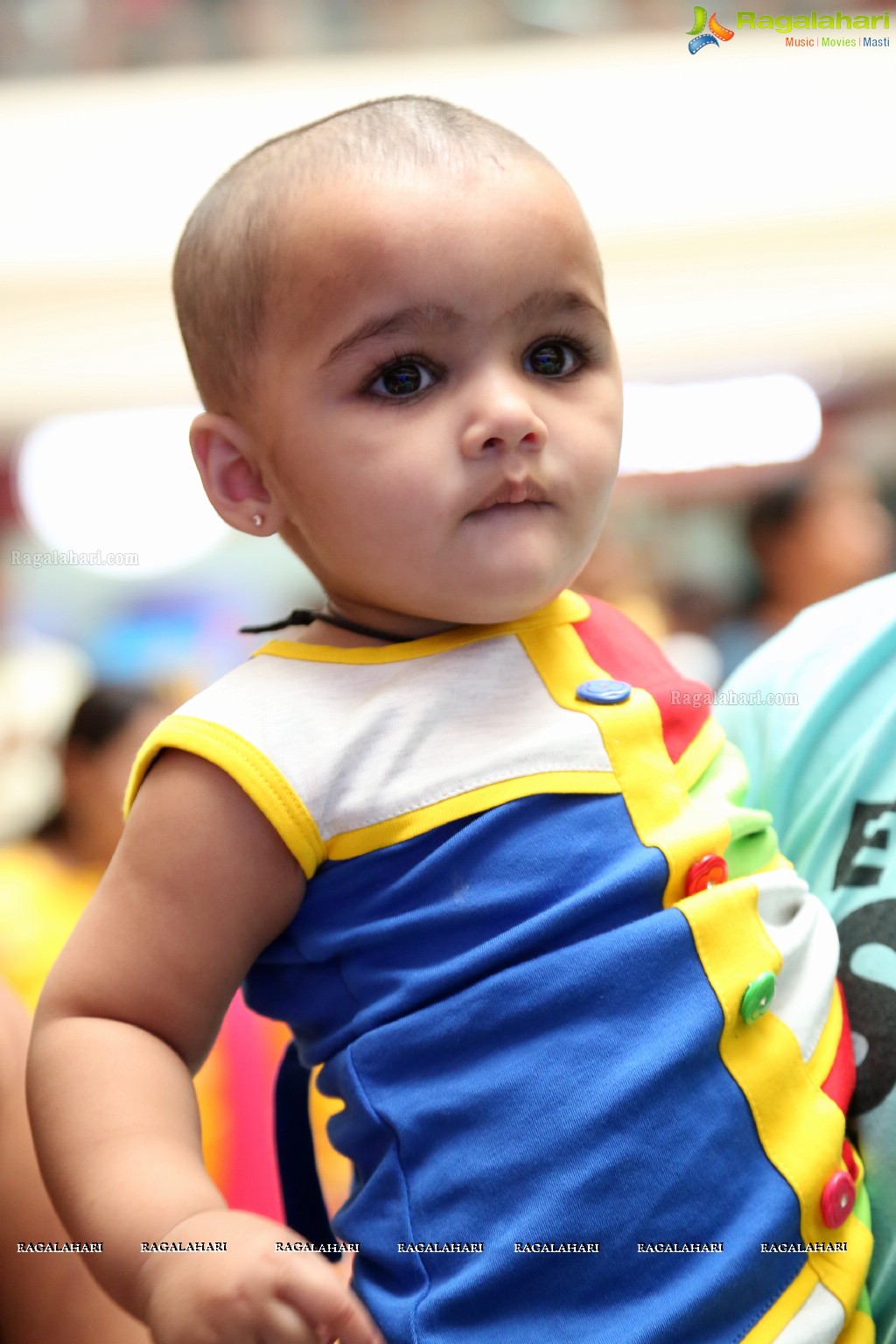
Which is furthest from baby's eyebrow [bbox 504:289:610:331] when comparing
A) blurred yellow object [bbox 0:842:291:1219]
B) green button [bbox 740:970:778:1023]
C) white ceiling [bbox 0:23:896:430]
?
white ceiling [bbox 0:23:896:430]

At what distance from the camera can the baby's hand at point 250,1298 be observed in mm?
476

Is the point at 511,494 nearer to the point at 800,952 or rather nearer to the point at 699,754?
the point at 699,754

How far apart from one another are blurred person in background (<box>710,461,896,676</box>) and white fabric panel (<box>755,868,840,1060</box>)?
1364 mm

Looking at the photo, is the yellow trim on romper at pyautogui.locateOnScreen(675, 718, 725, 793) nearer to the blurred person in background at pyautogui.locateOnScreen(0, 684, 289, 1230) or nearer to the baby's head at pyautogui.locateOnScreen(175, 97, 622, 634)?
the baby's head at pyautogui.locateOnScreen(175, 97, 622, 634)

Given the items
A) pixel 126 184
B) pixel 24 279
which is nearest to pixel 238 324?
pixel 126 184

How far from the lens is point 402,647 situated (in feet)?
2.17

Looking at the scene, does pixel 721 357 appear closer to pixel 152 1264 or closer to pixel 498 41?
pixel 498 41

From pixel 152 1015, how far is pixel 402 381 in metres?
0.35

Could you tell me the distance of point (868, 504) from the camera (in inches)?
102

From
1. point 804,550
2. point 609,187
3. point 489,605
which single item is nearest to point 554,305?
point 489,605

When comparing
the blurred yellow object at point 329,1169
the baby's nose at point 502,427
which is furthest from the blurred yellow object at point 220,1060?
the baby's nose at point 502,427

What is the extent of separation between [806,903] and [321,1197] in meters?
0.37

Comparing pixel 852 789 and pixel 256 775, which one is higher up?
pixel 256 775
